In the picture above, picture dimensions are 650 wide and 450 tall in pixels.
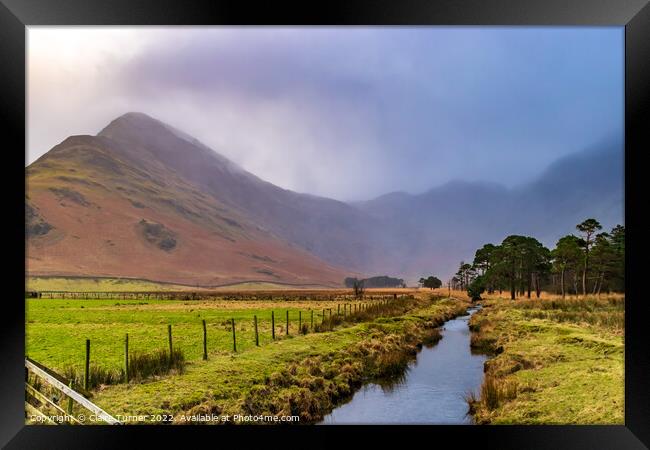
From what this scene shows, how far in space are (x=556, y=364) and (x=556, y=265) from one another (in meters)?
2.52

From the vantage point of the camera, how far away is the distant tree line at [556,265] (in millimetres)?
8145

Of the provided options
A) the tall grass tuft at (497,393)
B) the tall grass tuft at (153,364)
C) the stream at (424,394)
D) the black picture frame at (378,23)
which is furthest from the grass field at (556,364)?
the tall grass tuft at (153,364)

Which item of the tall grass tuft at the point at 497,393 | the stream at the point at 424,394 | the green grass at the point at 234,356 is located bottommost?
the stream at the point at 424,394

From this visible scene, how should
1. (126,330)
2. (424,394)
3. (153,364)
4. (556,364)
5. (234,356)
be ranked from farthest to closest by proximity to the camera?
(126,330) → (424,394) → (234,356) → (556,364) → (153,364)

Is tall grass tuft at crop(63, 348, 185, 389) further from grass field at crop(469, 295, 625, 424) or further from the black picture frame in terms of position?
grass field at crop(469, 295, 625, 424)

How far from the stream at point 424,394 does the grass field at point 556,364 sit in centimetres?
46

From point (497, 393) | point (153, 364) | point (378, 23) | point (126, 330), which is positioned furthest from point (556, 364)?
point (126, 330)

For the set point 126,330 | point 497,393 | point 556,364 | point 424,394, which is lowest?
point 424,394

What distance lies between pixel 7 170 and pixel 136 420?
10.6ft

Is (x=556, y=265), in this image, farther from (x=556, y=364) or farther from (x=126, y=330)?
(x=126, y=330)

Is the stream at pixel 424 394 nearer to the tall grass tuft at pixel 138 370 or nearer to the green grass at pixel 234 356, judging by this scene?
the green grass at pixel 234 356

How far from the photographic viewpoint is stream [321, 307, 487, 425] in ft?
24.0

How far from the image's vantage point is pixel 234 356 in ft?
26.2

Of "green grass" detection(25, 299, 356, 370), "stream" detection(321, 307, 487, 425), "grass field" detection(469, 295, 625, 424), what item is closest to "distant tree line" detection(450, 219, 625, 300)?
→ "grass field" detection(469, 295, 625, 424)
